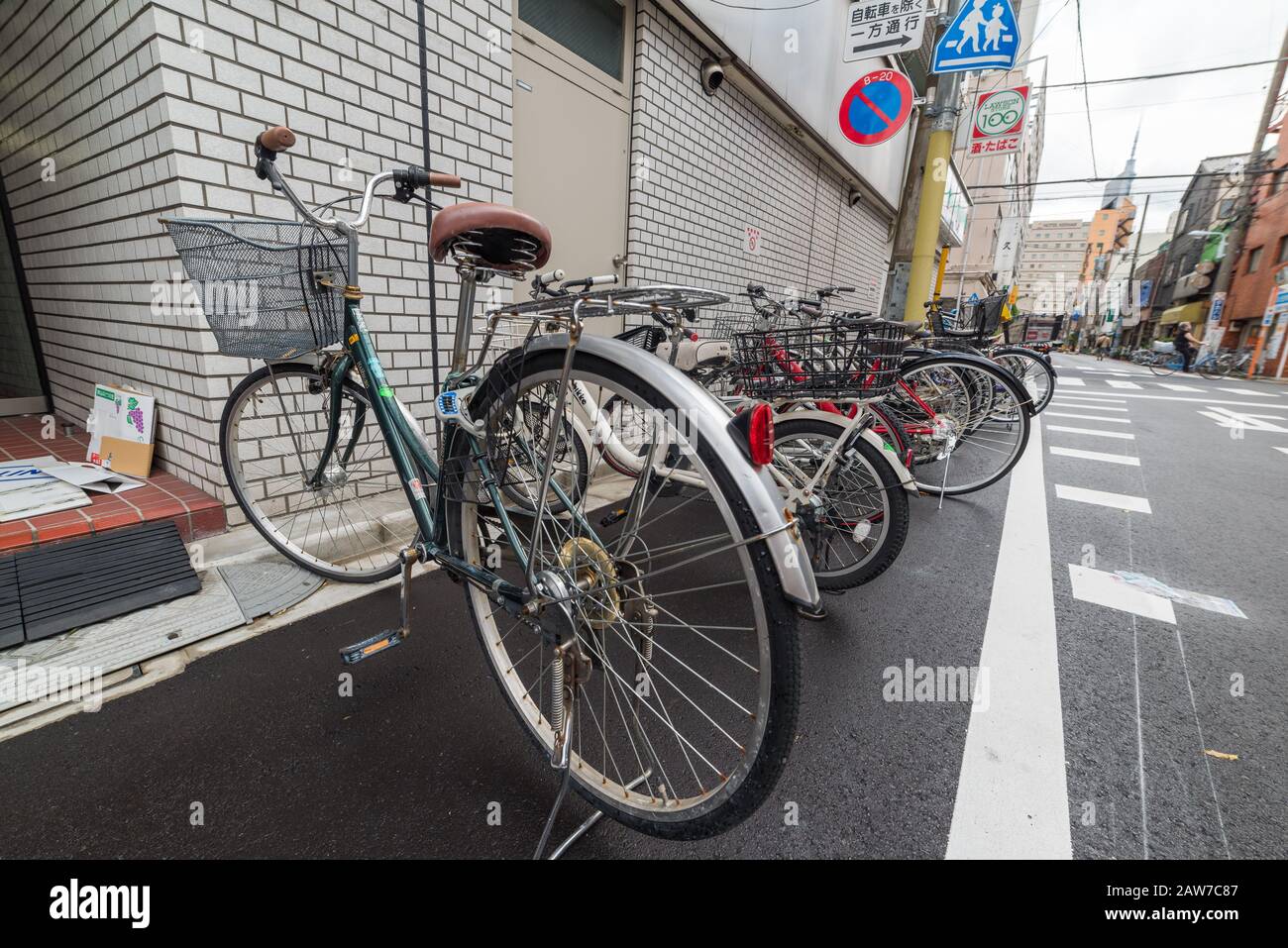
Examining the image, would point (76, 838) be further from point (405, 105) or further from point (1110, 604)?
point (1110, 604)

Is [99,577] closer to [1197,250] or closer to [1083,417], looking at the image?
[1083,417]

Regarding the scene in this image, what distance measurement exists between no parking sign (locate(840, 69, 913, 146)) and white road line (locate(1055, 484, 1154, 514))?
4.58 meters

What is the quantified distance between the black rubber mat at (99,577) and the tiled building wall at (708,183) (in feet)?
12.0

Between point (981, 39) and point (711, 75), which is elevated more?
point (981, 39)

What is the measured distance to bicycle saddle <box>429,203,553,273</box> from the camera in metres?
1.22

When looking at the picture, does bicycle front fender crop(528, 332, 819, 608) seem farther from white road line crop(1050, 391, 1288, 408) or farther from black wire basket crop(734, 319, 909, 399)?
white road line crop(1050, 391, 1288, 408)

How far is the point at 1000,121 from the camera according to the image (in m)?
8.81

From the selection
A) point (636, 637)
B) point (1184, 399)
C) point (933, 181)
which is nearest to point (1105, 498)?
point (636, 637)

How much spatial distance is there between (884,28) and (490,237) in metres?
7.13

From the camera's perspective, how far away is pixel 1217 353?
17297 mm

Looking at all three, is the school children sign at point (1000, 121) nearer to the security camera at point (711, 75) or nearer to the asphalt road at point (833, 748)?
the security camera at point (711, 75)

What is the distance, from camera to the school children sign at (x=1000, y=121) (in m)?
8.61

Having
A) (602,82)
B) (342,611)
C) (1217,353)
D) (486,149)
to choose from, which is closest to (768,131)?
(602,82)


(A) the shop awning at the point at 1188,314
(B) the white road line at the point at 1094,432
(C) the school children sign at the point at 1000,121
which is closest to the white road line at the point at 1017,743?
(B) the white road line at the point at 1094,432
